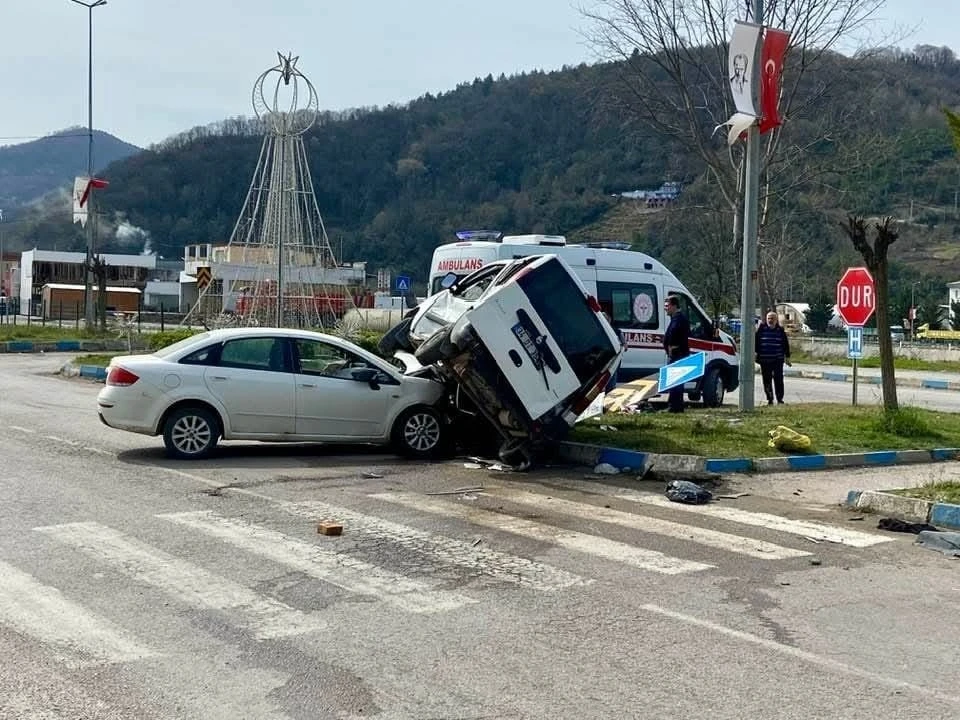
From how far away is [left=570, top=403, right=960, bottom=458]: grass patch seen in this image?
12805 mm

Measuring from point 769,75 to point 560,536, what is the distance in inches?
388

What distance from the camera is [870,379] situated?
2905cm

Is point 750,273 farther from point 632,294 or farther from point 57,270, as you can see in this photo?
point 57,270

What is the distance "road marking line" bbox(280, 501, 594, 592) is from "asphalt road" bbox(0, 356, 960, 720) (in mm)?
30

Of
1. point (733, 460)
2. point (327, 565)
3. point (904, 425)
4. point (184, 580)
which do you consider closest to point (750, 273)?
point (904, 425)

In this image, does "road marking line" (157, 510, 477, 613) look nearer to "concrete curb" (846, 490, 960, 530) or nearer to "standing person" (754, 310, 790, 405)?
"concrete curb" (846, 490, 960, 530)

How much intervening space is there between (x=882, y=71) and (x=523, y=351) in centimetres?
3174

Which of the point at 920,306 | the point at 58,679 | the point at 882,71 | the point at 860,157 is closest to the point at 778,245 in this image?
the point at 882,71

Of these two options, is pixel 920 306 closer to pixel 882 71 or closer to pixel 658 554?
pixel 882 71

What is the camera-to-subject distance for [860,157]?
3409 centimetres

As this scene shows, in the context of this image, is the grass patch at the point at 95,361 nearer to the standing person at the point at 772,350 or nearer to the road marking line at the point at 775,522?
the standing person at the point at 772,350

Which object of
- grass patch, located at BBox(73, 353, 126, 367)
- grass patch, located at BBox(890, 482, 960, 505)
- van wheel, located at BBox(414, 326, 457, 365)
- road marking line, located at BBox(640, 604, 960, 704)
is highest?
van wheel, located at BBox(414, 326, 457, 365)

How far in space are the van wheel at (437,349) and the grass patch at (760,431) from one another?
2.39 meters

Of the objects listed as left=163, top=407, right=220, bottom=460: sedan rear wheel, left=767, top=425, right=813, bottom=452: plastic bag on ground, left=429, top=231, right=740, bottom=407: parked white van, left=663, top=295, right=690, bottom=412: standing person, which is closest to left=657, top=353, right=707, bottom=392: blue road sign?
left=663, top=295, right=690, bottom=412: standing person
